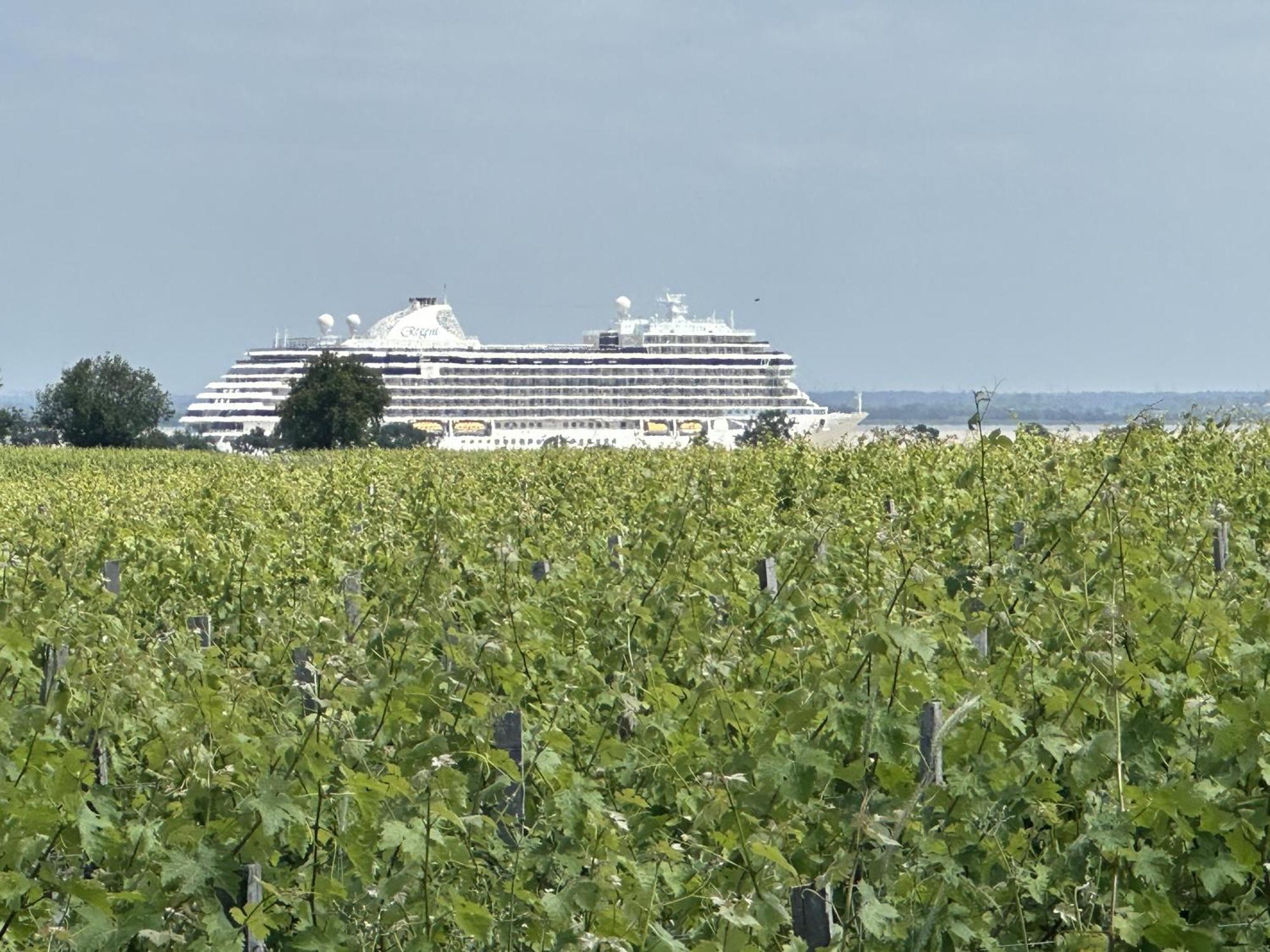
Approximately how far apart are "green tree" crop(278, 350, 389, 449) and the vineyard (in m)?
51.0

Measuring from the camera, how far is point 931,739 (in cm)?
314

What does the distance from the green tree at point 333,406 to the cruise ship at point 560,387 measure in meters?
29.8

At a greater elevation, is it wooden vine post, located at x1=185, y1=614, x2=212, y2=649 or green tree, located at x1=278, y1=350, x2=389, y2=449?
green tree, located at x1=278, y1=350, x2=389, y2=449

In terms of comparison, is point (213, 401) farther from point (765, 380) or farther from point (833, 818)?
point (833, 818)

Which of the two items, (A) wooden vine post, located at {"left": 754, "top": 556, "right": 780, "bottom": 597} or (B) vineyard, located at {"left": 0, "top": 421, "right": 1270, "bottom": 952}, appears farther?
(A) wooden vine post, located at {"left": 754, "top": 556, "right": 780, "bottom": 597}

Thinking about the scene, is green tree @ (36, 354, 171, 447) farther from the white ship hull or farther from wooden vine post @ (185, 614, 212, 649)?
wooden vine post @ (185, 614, 212, 649)

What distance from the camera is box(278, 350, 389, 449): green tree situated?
55.8 m

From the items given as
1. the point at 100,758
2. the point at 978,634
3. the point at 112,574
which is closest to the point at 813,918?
the point at 978,634

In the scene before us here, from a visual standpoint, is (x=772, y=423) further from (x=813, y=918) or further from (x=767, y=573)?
(x=813, y=918)

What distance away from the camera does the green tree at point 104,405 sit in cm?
6600

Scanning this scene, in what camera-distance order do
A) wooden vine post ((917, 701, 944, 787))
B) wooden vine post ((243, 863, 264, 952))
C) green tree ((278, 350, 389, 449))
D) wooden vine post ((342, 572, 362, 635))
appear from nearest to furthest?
wooden vine post ((243, 863, 264, 952)), wooden vine post ((917, 701, 944, 787)), wooden vine post ((342, 572, 362, 635)), green tree ((278, 350, 389, 449))

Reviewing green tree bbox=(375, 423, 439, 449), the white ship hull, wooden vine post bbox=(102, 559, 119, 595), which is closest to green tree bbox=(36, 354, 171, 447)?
green tree bbox=(375, 423, 439, 449)

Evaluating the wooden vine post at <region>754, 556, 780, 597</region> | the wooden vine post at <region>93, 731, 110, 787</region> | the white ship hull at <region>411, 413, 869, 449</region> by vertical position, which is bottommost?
the wooden vine post at <region>93, 731, 110, 787</region>

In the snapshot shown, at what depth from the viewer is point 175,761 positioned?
3178 millimetres
